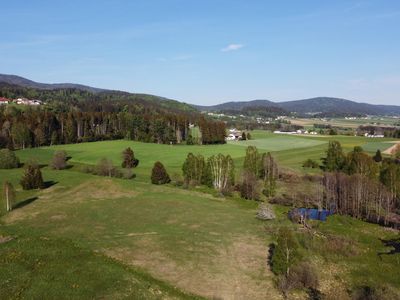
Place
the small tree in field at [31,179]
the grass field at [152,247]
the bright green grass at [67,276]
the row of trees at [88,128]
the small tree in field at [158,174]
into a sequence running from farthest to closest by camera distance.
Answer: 1. the row of trees at [88,128]
2. the small tree in field at [158,174]
3. the small tree in field at [31,179]
4. the grass field at [152,247]
5. the bright green grass at [67,276]

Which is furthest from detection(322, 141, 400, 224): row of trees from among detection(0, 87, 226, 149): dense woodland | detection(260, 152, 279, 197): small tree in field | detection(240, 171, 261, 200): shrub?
detection(0, 87, 226, 149): dense woodland

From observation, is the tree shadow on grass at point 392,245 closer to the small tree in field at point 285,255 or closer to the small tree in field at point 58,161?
the small tree in field at point 285,255

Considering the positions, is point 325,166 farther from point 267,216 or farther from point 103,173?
point 103,173

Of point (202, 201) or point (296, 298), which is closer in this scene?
point (296, 298)

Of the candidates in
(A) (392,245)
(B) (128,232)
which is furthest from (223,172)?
(A) (392,245)

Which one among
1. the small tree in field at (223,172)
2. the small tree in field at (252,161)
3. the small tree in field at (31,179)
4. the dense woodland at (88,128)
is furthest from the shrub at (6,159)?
the small tree in field at (252,161)

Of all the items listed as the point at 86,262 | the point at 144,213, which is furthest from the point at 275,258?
the point at 144,213

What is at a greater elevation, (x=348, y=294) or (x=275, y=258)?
Result: (x=275, y=258)
